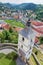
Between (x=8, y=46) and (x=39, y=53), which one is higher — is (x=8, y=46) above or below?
above

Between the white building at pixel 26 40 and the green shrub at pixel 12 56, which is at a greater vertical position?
the white building at pixel 26 40

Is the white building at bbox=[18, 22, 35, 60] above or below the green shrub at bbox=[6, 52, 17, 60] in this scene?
above

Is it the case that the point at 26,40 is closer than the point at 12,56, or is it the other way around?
the point at 26,40

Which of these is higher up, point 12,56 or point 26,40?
point 26,40

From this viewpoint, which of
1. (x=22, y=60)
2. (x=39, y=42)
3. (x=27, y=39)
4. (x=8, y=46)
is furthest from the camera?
(x=39, y=42)

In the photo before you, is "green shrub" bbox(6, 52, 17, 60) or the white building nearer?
the white building

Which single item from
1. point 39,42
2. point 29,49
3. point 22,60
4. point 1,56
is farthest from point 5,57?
point 39,42

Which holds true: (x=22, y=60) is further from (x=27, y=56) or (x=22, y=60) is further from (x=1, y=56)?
(x=1, y=56)

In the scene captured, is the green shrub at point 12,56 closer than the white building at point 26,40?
No
